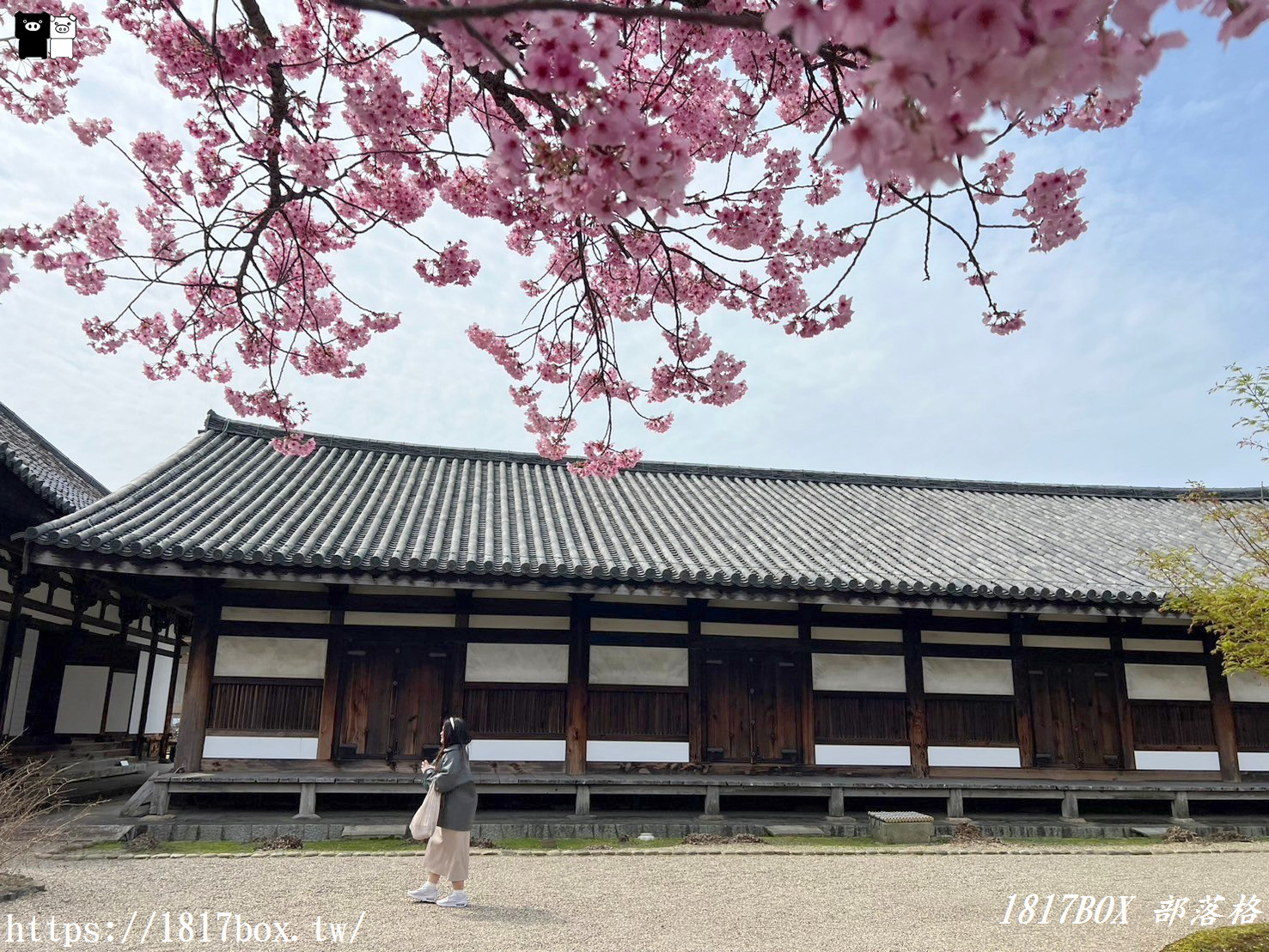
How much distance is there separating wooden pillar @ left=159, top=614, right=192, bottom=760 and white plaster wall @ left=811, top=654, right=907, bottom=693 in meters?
13.6

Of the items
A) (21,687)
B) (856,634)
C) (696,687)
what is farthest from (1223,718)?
(21,687)

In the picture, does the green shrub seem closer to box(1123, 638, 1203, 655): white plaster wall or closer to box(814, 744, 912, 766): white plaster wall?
box(814, 744, 912, 766): white plaster wall

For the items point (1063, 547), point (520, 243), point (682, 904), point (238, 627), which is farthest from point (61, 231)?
point (1063, 547)

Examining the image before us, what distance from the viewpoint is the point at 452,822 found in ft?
21.5

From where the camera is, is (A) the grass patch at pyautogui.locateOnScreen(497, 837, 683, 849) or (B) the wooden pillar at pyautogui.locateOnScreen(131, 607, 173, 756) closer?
(A) the grass patch at pyautogui.locateOnScreen(497, 837, 683, 849)

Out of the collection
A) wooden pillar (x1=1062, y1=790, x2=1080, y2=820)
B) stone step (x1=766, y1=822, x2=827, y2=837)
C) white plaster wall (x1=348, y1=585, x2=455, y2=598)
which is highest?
white plaster wall (x1=348, y1=585, x2=455, y2=598)

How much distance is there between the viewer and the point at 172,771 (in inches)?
380

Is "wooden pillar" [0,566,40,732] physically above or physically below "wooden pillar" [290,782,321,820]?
above

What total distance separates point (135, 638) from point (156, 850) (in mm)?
9801

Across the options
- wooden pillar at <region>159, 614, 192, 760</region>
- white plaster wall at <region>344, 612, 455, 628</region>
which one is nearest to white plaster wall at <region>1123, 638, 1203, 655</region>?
white plaster wall at <region>344, 612, 455, 628</region>

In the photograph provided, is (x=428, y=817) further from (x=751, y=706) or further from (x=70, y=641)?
(x=70, y=641)

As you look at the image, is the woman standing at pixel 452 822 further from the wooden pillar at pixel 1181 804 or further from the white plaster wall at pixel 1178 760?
the wooden pillar at pixel 1181 804

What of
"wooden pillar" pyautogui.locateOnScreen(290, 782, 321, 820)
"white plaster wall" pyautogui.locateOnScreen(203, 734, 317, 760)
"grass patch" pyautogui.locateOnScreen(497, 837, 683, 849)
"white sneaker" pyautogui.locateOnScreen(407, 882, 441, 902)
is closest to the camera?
"white sneaker" pyautogui.locateOnScreen(407, 882, 441, 902)

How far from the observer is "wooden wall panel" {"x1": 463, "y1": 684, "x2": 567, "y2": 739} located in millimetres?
10500
